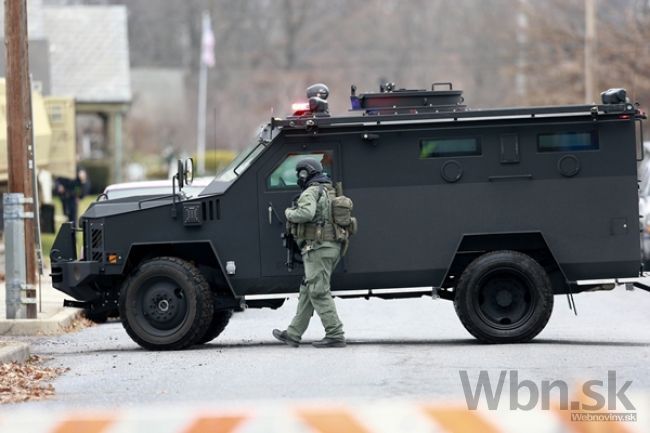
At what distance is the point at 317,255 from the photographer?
13.6 meters

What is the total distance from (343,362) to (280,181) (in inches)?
88.0

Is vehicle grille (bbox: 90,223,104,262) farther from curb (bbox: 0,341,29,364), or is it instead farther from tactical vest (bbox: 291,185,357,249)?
tactical vest (bbox: 291,185,357,249)

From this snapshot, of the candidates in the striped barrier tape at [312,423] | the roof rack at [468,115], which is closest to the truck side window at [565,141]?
the roof rack at [468,115]

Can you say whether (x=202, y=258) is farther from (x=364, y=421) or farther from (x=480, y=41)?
(x=480, y=41)

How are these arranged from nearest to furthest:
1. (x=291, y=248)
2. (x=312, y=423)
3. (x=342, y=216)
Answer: (x=312, y=423), (x=342, y=216), (x=291, y=248)

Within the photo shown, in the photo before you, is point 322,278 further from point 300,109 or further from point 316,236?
point 300,109

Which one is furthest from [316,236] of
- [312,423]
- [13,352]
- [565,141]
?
[312,423]

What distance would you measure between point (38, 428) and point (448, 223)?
278 inches

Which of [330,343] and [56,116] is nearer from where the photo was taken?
[330,343]

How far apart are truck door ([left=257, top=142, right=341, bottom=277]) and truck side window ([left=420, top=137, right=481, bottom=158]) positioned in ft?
2.83

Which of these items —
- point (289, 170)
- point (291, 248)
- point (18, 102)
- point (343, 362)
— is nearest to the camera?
point (343, 362)

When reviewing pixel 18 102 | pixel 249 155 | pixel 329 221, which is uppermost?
pixel 18 102

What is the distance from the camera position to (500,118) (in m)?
13.9

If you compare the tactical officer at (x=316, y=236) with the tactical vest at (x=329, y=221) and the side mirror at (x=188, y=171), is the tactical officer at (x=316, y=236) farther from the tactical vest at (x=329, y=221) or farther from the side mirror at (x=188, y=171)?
the side mirror at (x=188, y=171)
